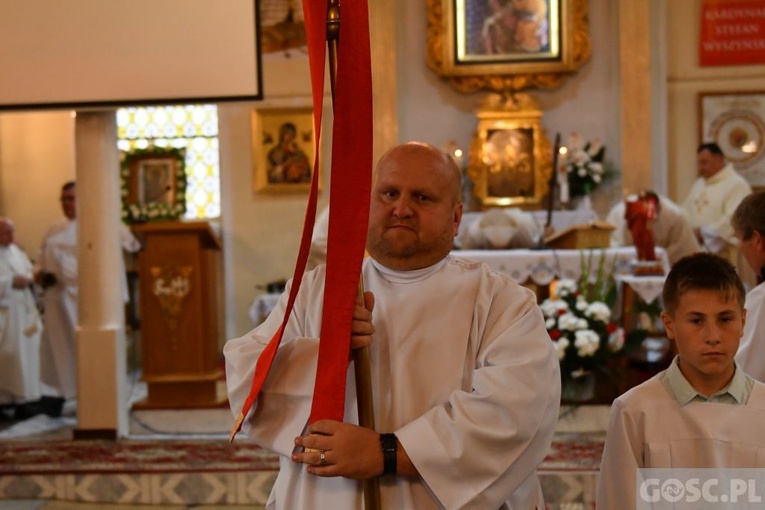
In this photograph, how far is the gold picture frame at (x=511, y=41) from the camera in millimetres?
10930

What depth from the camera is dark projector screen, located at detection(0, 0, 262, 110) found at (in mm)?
6047

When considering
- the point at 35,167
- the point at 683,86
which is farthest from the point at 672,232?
the point at 35,167

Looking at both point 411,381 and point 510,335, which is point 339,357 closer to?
point 411,381

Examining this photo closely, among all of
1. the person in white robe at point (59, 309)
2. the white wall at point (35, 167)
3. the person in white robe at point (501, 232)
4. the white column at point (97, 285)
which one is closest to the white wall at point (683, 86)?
the person in white robe at point (501, 232)

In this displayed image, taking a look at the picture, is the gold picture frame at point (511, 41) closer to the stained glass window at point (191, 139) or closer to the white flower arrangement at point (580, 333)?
the stained glass window at point (191, 139)

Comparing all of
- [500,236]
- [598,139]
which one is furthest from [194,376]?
[598,139]

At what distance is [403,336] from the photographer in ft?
8.92

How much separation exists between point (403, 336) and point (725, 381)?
88 centimetres

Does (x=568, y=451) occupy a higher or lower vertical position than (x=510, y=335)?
lower

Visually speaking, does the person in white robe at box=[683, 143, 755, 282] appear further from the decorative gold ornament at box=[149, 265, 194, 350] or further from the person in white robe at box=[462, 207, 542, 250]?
the decorative gold ornament at box=[149, 265, 194, 350]

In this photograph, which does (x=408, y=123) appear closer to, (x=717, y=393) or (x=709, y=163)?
(x=709, y=163)

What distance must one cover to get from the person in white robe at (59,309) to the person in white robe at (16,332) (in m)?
0.19

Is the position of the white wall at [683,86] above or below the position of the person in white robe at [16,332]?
above

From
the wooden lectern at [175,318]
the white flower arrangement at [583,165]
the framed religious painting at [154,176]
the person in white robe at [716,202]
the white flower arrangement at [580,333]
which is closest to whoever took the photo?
the white flower arrangement at [580,333]
